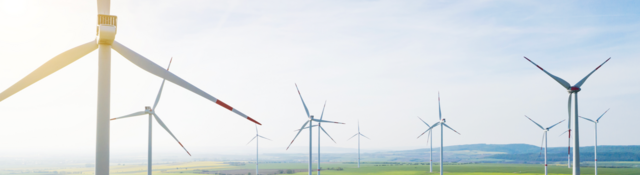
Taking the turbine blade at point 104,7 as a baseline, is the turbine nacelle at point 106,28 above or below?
below

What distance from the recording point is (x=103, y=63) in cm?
1969

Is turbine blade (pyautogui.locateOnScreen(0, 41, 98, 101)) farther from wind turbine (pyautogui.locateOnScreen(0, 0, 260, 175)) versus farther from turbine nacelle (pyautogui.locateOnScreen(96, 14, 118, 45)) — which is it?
turbine nacelle (pyautogui.locateOnScreen(96, 14, 118, 45))

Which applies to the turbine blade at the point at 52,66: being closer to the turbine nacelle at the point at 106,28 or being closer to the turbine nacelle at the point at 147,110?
the turbine nacelle at the point at 106,28

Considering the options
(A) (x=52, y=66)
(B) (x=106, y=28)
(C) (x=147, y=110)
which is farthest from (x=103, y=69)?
(C) (x=147, y=110)

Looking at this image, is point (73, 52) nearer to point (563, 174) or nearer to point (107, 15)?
point (107, 15)

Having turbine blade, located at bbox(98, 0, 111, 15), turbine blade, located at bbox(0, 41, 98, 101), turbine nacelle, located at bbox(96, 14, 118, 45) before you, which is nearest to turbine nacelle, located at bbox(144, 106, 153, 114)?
turbine blade, located at bbox(0, 41, 98, 101)

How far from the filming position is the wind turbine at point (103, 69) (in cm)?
1900

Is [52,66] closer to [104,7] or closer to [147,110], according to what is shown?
[104,7]

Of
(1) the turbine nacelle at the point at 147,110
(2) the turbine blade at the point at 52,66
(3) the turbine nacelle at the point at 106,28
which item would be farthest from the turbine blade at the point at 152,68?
(1) the turbine nacelle at the point at 147,110

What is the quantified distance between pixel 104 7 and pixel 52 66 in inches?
133

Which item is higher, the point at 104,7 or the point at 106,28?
the point at 104,7

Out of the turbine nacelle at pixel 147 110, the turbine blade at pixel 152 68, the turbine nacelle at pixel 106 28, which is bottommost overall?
the turbine nacelle at pixel 147 110

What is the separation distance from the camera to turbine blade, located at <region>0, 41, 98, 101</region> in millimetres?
19500

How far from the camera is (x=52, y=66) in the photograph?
20.9 meters
